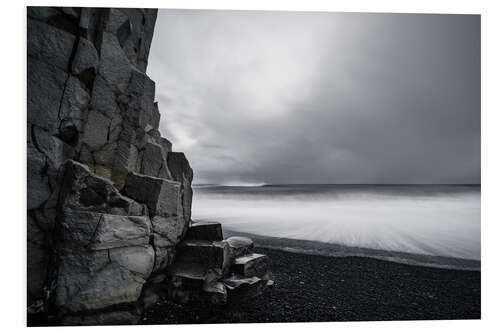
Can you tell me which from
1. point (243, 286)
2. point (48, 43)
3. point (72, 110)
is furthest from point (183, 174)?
point (48, 43)

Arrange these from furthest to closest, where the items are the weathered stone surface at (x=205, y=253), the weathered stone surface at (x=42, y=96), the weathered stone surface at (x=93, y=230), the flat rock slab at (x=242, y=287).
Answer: the weathered stone surface at (x=205, y=253) < the flat rock slab at (x=242, y=287) < the weathered stone surface at (x=42, y=96) < the weathered stone surface at (x=93, y=230)

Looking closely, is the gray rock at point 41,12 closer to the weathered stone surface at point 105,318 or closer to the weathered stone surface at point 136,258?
the weathered stone surface at point 136,258

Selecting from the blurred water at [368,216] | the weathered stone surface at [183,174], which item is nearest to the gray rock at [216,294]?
the weathered stone surface at [183,174]

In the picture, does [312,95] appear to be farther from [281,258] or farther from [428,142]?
[281,258]

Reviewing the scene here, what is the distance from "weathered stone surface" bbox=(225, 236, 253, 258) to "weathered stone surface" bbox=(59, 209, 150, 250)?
190 cm

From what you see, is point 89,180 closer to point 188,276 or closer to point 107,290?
point 107,290

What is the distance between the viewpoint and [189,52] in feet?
14.5

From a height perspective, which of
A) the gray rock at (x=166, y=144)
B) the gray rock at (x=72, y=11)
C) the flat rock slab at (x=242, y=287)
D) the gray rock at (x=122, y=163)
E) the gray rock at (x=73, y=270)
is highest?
the gray rock at (x=72, y=11)

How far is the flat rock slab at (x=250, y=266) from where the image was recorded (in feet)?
14.0

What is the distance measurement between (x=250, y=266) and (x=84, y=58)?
4.29 meters

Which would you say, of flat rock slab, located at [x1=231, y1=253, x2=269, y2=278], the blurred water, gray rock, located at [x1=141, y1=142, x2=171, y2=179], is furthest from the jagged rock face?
the blurred water

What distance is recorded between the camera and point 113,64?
3.64 metres

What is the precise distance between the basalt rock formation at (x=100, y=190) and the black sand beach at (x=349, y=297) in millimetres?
265
